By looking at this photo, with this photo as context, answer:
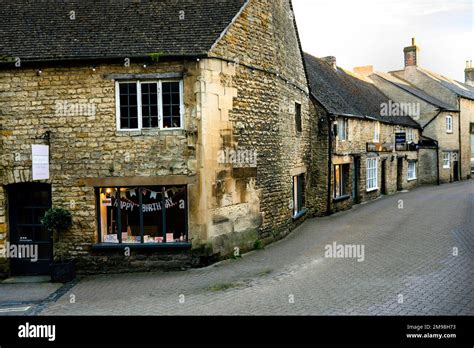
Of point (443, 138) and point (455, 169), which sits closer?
point (443, 138)

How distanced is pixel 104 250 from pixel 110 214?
97 centimetres

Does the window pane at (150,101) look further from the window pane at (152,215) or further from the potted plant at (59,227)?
the potted plant at (59,227)

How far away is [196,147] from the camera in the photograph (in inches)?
432

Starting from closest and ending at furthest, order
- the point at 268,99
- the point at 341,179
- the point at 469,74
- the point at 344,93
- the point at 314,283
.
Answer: the point at 314,283 → the point at 268,99 → the point at 341,179 → the point at 344,93 → the point at 469,74

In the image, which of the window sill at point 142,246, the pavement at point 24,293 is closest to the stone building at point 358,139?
the window sill at point 142,246

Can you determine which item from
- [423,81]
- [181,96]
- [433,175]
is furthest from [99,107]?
[423,81]

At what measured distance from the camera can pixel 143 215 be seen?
11.3 meters

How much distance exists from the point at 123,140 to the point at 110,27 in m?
3.42

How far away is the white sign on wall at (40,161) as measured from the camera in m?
10.4

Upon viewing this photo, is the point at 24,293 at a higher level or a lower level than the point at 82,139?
lower

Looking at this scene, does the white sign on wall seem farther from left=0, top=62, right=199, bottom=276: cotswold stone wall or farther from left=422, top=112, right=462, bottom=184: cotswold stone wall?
left=422, top=112, right=462, bottom=184: cotswold stone wall

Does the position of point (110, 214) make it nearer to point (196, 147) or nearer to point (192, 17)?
point (196, 147)

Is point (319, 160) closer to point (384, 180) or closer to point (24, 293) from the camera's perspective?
point (384, 180)
